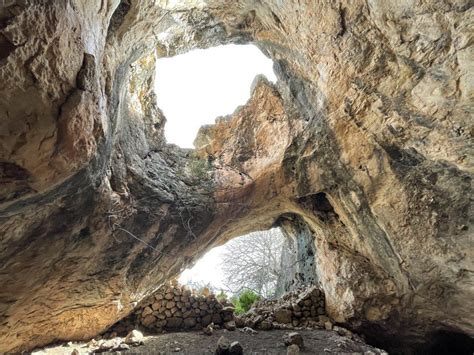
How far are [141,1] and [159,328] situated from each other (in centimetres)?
427

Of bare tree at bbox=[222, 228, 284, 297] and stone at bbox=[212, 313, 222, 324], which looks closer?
stone at bbox=[212, 313, 222, 324]

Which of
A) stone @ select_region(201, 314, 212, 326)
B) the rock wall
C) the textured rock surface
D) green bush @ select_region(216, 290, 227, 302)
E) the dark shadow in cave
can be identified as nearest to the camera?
the textured rock surface

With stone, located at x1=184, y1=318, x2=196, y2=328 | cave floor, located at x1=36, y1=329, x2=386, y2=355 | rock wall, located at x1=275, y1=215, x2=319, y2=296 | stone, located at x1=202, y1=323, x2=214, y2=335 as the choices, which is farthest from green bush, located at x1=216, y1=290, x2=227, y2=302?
rock wall, located at x1=275, y1=215, x2=319, y2=296

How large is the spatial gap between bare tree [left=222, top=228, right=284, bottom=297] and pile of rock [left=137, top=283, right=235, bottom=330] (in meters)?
5.54

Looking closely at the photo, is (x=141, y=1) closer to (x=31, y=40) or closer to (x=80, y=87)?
(x=80, y=87)

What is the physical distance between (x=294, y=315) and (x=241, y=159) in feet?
8.98

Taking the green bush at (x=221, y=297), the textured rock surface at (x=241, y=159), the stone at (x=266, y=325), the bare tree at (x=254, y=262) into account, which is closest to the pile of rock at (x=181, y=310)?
the green bush at (x=221, y=297)

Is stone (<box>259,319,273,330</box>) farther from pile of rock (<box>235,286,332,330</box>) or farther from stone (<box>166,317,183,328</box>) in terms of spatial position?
stone (<box>166,317,183,328</box>)

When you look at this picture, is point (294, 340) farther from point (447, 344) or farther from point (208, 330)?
point (447, 344)

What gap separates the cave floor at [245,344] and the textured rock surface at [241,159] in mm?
483

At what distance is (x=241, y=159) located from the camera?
4.89 metres

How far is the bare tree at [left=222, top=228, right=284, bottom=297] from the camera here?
1110 cm

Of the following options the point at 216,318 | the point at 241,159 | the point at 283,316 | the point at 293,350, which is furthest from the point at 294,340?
the point at 241,159

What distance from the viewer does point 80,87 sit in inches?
73.7
